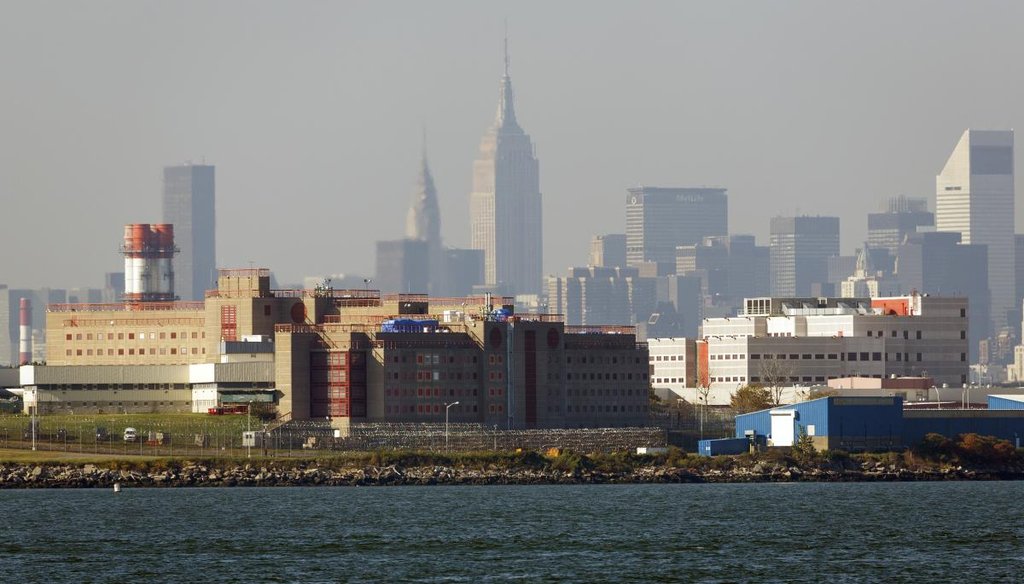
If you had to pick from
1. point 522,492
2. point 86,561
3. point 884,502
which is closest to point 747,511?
point 884,502

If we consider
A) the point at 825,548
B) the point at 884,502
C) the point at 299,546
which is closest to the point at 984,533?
the point at 825,548

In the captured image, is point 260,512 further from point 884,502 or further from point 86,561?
point 884,502

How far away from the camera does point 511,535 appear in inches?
6112

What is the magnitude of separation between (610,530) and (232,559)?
28962 mm

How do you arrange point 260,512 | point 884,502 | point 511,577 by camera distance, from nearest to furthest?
point 511,577 → point 260,512 → point 884,502

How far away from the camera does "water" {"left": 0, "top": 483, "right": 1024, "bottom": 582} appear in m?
134

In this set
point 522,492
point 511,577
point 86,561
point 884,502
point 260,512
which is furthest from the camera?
point 522,492

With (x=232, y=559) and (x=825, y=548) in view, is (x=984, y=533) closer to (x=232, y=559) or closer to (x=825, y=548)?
(x=825, y=548)

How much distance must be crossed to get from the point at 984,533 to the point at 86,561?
56423mm

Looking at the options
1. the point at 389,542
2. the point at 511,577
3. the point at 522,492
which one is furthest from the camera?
the point at 522,492

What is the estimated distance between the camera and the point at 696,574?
5256 inches

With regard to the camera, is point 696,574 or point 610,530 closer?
point 696,574

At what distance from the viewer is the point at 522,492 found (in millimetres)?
198000

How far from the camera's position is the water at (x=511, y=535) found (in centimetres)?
13450
